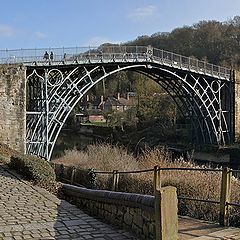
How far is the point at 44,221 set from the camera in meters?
7.14

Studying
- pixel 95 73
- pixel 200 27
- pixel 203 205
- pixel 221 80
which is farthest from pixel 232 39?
pixel 203 205

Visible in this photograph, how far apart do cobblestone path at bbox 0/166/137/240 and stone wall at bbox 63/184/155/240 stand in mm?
185

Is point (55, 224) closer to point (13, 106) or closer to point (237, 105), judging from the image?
point (13, 106)

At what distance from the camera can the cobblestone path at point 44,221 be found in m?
6.25

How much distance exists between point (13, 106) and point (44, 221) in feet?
50.8

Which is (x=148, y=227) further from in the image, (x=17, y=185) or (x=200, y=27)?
(x=200, y=27)

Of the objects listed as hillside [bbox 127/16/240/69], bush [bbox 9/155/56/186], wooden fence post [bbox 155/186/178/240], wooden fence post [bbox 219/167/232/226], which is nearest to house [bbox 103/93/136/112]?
hillside [bbox 127/16/240/69]

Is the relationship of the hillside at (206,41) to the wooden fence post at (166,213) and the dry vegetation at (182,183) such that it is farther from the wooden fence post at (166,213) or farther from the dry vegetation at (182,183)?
the wooden fence post at (166,213)

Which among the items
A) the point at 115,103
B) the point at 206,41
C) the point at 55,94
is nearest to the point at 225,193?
the point at 55,94

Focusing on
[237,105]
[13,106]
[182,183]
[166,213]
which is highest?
[237,105]

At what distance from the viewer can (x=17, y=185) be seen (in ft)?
36.3

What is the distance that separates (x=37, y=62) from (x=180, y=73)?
14037mm

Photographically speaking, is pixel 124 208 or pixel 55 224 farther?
pixel 55 224

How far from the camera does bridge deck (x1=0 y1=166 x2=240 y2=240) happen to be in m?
5.54
